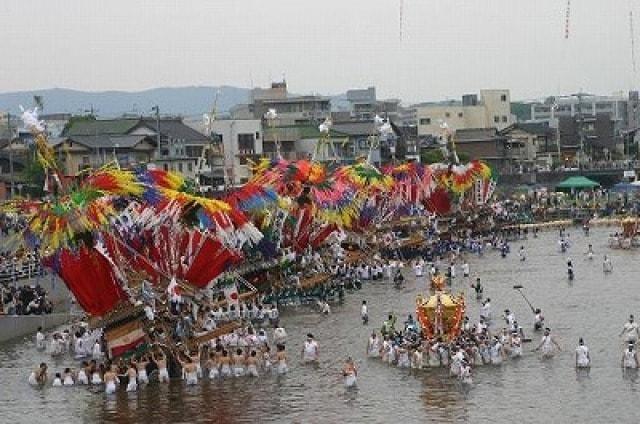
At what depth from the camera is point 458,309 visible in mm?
34406

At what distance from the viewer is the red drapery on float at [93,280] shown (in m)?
33.7

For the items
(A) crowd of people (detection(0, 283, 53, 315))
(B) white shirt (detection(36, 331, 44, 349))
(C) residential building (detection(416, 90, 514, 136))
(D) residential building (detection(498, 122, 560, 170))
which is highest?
(C) residential building (detection(416, 90, 514, 136))

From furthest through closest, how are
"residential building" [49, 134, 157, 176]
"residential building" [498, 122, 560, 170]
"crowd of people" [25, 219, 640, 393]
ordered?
"residential building" [498, 122, 560, 170] → "residential building" [49, 134, 157, 176] → "crowd of people" [25, 219, 640, 393]

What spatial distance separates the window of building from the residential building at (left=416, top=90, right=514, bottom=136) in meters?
41.0

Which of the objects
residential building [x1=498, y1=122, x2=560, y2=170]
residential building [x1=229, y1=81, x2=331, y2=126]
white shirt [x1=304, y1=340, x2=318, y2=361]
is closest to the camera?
white shirt [x1=304, y1=340, x2=318, y2=361]

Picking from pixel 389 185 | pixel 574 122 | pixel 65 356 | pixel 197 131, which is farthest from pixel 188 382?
pixel 574 122

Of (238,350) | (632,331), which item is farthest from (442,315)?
(238,350)

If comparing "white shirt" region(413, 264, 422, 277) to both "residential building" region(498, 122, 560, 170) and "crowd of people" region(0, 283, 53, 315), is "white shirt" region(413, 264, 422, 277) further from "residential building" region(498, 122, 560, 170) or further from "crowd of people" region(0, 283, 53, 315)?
"residential building" region(498, 122, 560, 170)

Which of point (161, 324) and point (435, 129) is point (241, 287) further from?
point (435, 129)

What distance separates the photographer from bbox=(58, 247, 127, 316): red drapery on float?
33.7 m

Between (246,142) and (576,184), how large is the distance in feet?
90.2

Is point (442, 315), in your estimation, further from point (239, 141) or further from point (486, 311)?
point (239, 141)

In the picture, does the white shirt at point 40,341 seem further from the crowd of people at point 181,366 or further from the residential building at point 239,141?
the residential building at point 239,141

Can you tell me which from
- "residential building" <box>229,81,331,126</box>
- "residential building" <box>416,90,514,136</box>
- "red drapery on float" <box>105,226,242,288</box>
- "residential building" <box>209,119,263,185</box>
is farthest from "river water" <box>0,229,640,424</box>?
"residential building" <box>416,90,514,136</box>
